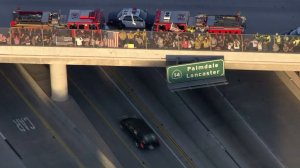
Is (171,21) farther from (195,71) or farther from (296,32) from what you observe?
(296,32)

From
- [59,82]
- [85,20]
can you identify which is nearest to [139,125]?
[59,82]

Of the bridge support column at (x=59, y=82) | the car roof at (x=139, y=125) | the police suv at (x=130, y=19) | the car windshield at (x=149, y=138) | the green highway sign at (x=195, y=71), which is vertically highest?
the police suv at (x=130, y=19)

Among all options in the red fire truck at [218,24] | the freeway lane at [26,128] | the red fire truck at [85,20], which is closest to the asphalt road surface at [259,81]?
the freeway lane at [26,128]

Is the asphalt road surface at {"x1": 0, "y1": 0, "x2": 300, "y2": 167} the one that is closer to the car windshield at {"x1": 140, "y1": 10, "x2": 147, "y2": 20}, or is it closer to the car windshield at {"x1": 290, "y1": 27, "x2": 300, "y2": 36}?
the car windshield at {"x1": 290, "y1": 27, "x2": 300, "y2": 36}

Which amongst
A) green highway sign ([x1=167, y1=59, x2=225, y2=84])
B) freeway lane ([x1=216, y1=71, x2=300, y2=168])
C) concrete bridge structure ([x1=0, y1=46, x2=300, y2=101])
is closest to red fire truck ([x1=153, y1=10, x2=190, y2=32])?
concrete bridge structure ([x1=0, y1=46, x2=300, y2=101])

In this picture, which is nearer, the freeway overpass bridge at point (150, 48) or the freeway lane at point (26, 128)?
the freeway overpass bridge at point (150, 48)

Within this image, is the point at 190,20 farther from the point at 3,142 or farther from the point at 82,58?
the point at 3,142

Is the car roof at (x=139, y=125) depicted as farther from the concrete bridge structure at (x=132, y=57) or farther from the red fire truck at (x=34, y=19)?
the red fire truck at (x=34, y=19)
